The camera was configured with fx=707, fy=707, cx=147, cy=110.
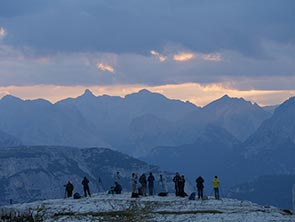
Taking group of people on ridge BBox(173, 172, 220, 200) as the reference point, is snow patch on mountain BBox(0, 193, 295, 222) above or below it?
below

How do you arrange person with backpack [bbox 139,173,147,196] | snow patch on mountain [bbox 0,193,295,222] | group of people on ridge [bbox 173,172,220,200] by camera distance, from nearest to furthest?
snow patch on mountain [bbox 0,193,295,222] → group of people on ridge [bbox 173,172,220,200] → person with backpack [bbox 139,173,147,196]

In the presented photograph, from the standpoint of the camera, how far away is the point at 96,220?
2347 inches

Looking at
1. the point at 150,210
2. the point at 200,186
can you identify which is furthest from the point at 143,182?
the point at 150,210

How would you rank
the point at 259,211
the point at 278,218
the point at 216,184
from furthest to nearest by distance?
the point at 216,184, the point at 259,211, the point at 278,218

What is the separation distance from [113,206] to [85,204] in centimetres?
335

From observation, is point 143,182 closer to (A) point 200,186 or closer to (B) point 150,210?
(A) point 200,186

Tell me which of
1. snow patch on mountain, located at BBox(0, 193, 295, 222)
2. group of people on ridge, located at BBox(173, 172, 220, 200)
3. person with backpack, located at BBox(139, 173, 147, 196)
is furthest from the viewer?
person with backpack, located at BBox(139, 173, 147, 196)

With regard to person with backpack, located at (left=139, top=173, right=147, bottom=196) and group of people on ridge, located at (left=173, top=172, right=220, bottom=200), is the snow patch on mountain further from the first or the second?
person with backpack, located at (left=139, top=173, right=147, bottom=196)

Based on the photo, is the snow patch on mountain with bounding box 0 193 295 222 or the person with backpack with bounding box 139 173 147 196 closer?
the snow patch on mountain with bounding box 0 193 295 222

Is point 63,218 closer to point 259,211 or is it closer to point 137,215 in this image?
point 137,215

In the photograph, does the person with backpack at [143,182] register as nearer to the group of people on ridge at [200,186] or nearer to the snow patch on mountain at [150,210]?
the snow patch on mountain at [150,210]

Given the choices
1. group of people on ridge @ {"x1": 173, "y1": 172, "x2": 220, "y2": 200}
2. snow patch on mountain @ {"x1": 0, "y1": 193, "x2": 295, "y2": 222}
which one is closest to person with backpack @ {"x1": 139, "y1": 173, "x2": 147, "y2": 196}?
snow patch on mountain @ {"x1": 0, "y1": 193, "x2": 295, "y2": 222}

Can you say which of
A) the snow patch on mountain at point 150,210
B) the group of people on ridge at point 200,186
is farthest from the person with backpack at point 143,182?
the group of people on ridge at point 200,186

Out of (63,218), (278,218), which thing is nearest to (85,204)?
(63,218)
